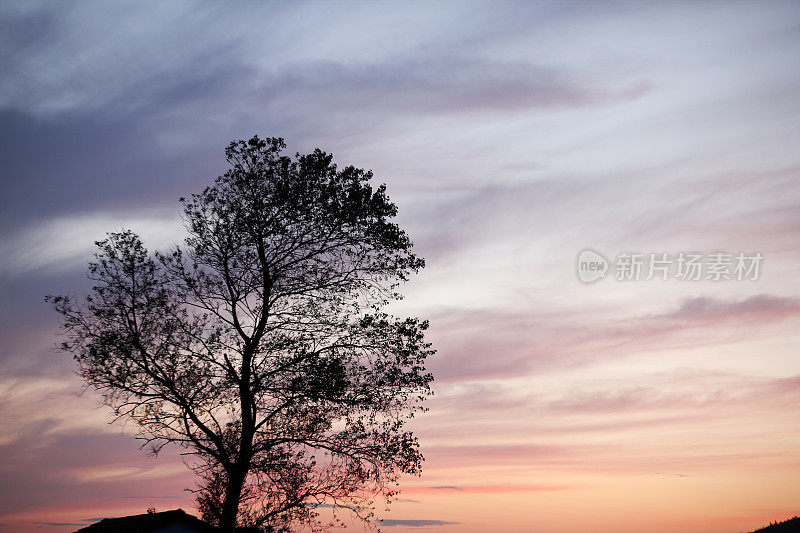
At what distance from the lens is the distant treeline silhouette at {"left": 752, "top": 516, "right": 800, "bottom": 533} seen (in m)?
55.9

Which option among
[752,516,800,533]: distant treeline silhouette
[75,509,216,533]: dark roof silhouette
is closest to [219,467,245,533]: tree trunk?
[75,509,216,533]: dark roof silhouette

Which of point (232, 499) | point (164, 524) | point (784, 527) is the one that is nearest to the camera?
point (232, 499)

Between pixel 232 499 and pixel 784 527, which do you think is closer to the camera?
pixel 232 499

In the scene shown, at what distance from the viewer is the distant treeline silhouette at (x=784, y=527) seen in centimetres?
5591

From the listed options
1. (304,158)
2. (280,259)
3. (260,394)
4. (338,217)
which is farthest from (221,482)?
(304,158)

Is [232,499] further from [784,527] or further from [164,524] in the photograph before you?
[784,527]

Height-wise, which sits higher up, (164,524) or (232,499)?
(232,499)

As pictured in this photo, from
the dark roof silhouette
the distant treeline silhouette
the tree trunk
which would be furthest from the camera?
the distant treeline silhouette

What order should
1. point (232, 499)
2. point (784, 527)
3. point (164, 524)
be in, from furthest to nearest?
point (784, 527) → point (164, 524) → point (232, 499)

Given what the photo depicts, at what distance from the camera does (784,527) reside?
56594mm

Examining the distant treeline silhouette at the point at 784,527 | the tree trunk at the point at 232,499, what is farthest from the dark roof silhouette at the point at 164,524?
the distant treeline silhouette at the point at 784,527

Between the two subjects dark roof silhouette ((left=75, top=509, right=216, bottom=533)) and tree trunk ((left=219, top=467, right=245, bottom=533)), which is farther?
dark roof silhouette ((left=75, top=509, right=216, bottom=533))

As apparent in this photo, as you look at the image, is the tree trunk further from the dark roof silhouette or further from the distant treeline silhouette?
the distant treeline silhouette

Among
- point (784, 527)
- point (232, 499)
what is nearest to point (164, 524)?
point (232, 499)
